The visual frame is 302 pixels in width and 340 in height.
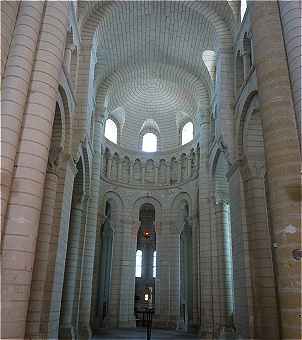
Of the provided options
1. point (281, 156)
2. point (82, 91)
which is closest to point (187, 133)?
point (82, 91)

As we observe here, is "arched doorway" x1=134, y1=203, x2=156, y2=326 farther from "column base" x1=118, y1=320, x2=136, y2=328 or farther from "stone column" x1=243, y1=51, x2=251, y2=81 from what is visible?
"stone column" x1=243, y1=51, x2=251, y2=81

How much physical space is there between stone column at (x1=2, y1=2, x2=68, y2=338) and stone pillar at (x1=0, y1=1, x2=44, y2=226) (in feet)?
0.58

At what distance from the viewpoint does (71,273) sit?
59.8ft

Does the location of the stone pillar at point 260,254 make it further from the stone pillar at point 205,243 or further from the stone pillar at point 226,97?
the stone pillar at point 205,243

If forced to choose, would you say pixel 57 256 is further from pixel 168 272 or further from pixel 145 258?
pixel 145 258

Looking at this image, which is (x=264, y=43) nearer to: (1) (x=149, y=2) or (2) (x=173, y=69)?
(1) (x=149, y=2)

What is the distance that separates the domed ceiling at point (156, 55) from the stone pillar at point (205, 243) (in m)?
3.51

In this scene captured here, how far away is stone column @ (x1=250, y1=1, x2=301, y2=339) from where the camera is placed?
8578mm

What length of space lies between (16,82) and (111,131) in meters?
19.8

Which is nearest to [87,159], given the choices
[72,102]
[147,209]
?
[72,102]

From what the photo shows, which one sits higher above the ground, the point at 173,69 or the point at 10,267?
the point at 173,69

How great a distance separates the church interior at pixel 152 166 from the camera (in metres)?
9.38

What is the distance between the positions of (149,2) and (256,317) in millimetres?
17886

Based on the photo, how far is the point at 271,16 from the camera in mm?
11320
